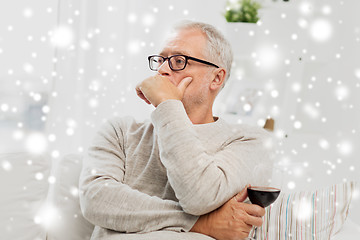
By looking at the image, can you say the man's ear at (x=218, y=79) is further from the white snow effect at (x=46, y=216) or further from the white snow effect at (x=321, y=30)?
the white snow effect at (x=321, y=30)

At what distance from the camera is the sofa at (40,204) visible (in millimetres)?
1252

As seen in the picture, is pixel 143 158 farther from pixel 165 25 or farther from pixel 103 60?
pixel 165 25

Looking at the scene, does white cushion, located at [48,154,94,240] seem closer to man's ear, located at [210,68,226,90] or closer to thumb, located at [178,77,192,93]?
thumb, located at [178,77,192,93]

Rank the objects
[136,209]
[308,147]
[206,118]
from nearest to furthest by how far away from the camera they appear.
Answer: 1. [136,209]
2. [206,118]
3. [308,147]

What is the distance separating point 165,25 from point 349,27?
3.55ft

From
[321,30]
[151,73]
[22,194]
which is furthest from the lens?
[321,30]

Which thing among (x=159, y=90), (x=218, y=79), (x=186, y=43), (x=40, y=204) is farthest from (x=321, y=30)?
(x=40, y=204)

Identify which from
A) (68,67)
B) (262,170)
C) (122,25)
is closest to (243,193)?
(262,170)

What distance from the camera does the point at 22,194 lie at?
50.6 inches

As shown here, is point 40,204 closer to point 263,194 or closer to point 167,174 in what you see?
point 167,174

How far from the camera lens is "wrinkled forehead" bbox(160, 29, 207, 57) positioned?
1335mm

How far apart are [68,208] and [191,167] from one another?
561 millimetres

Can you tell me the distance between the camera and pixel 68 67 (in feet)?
5.65

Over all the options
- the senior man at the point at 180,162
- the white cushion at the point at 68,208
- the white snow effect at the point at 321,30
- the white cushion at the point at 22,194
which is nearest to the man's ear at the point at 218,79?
the senior man at the point at 180,162
